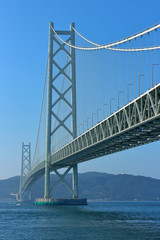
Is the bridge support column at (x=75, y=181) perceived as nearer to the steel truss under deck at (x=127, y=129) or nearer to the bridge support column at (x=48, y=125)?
the bridge support column at (x=48, y=125)

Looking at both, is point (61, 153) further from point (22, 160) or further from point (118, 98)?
point (22, 160)

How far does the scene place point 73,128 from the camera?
63.3m

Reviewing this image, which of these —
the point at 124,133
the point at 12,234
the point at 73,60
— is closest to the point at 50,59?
the point at 73,60

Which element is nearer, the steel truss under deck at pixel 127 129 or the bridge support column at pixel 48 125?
the steel truss under deck at pixel 127 129

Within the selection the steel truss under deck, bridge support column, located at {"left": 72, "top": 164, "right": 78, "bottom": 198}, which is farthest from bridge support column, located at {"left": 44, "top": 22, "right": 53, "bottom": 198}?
the steel truss under deck

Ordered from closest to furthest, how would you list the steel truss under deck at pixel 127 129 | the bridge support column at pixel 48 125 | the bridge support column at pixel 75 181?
the steel truss under deck at pixel 127 129, the bridge support column at pixel 48 125, the bridge support column at pixel 75 181

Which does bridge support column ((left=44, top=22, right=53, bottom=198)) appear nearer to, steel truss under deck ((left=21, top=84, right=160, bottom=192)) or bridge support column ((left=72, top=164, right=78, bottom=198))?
bridge support column ((left=72, top=164, right=78, bottom=198))

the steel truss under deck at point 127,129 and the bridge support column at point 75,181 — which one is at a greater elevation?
the steel truss under deck at point 127,129

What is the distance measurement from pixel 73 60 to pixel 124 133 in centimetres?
3378

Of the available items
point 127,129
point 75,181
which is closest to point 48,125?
point 75,181

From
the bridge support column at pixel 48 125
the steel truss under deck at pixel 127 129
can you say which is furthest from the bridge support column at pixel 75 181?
the steel truss under deck at pixel 127 129

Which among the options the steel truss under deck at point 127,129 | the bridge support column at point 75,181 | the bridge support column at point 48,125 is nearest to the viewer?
the steel truss under deck at point 127,129

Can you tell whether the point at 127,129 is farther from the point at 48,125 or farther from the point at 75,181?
the point at 75,181

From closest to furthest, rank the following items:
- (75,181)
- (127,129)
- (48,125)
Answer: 1. (127,129)
2. (48,125)
3. (75,181)
